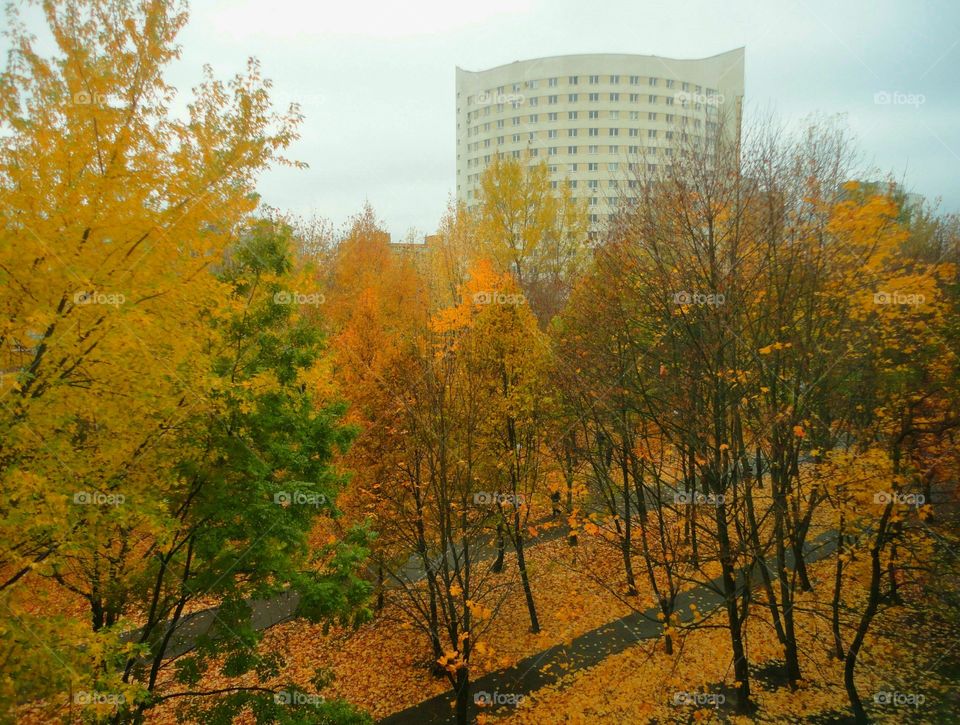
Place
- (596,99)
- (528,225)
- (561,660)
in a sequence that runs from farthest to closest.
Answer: (596,99) → (528,225) → (561,660)

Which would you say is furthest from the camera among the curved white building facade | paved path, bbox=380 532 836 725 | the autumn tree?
the curved white building facade

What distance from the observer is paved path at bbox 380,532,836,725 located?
40.9 feet

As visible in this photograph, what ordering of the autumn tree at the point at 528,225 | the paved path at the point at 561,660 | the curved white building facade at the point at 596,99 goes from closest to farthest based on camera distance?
the paved path at the point at 561,660 → the autumn tree at the point at 528,225 → the curved white building facade at the point at 596,99

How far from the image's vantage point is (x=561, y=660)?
13.8 metres

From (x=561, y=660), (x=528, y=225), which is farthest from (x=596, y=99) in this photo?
(x=561, y=660)

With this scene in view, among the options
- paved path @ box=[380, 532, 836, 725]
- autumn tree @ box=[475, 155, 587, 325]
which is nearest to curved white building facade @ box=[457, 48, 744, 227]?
autumn tree @ box=[475, 155, 587, 325]

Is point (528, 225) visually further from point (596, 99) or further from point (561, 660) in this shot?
point (596, 99)

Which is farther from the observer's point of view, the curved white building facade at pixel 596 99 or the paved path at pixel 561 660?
the curved white building facade at pixel 596 99

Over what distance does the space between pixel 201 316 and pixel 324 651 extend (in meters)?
10.3

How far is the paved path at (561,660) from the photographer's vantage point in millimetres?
12473

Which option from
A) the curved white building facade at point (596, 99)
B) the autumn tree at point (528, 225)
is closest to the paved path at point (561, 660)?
the autumn tree at point (528, 225)

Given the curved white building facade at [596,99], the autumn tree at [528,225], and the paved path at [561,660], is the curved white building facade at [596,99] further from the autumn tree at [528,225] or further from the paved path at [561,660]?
the paved path at [561,660]

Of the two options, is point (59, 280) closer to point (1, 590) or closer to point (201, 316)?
point (201, 316)

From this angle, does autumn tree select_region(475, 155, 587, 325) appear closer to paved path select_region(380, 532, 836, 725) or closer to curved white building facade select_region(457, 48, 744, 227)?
paved path select_region(380, 532, 836, 725)
